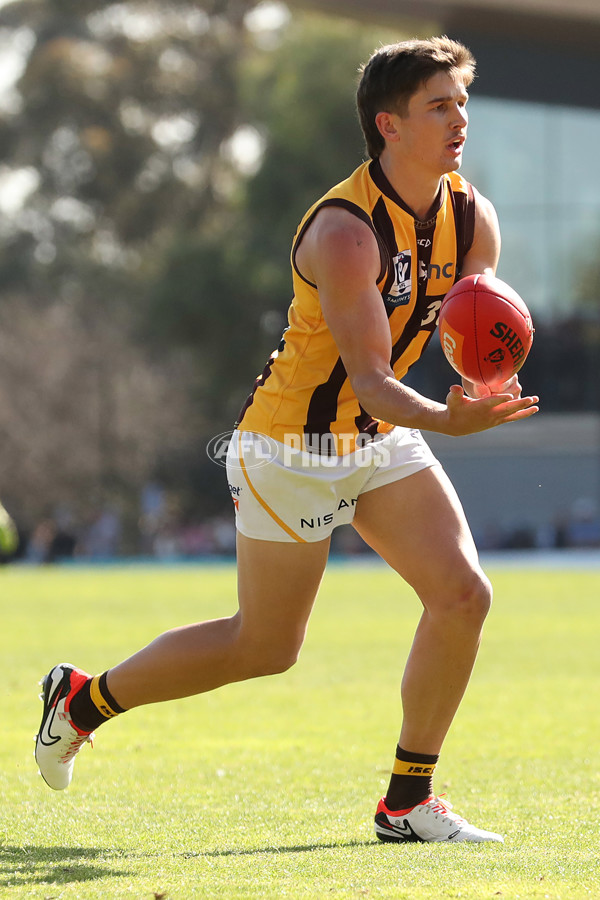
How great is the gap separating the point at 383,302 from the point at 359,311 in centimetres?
21

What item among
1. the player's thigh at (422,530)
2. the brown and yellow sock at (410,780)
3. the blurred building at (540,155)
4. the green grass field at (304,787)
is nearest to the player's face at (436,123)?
the player's thigh at (422,530)

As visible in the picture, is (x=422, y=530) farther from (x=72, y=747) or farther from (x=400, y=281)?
(x=72, y=747)

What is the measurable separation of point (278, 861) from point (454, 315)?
1787 mm

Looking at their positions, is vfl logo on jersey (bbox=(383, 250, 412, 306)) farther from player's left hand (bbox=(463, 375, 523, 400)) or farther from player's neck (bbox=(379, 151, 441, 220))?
player's left hand (bbox=(463, 375, 523, 400))

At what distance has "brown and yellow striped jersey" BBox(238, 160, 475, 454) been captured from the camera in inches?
183

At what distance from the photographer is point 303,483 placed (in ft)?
15.6

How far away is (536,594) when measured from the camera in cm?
2055

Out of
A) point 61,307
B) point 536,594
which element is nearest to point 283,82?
point 61,307

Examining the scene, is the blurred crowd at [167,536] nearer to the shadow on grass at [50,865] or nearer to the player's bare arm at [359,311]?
the shadow on grass at [50,865]

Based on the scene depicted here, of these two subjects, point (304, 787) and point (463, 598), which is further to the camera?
point (304, 787)

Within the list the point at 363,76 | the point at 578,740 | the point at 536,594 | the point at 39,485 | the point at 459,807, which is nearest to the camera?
the point at 363,76

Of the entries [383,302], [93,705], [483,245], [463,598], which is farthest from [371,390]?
[93,705]

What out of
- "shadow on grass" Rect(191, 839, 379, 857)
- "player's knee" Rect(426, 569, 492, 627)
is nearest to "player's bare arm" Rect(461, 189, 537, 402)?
"player's knee" Rect(426, 569, 492, 627)

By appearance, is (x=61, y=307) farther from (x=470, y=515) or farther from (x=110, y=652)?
(x=110, y=652)
